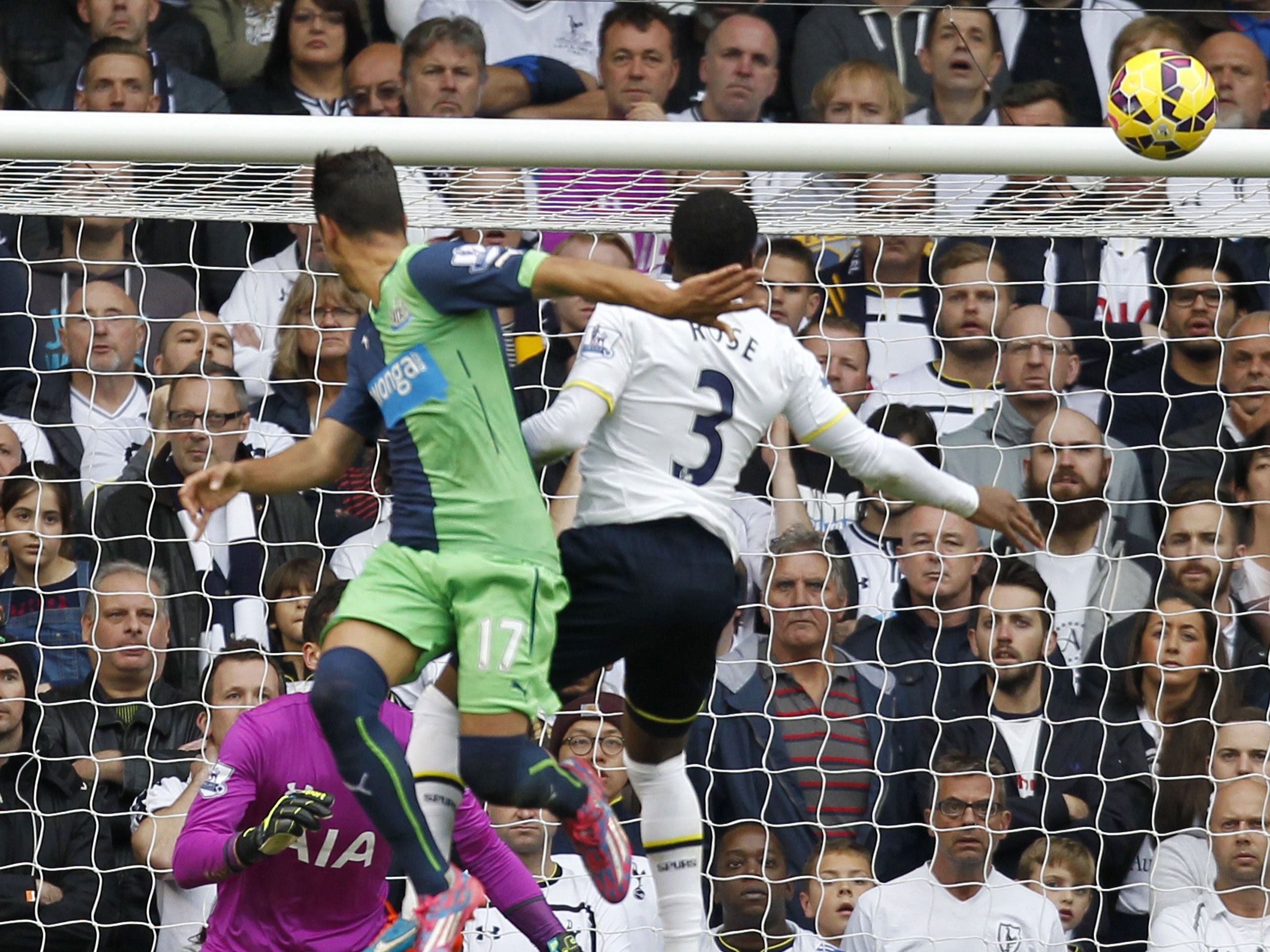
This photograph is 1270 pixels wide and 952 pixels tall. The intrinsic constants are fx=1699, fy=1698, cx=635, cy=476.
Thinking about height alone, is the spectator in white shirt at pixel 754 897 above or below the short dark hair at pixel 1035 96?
below

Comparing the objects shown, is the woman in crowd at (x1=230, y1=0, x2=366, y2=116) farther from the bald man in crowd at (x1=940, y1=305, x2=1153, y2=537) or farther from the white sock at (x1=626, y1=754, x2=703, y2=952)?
the white sock at (x1=626, y1=754, x2=703, y2=952)

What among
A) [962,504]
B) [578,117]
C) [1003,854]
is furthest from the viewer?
[578,117]

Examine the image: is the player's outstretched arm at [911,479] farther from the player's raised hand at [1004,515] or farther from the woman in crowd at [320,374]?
the woman in crowd at [320,374]

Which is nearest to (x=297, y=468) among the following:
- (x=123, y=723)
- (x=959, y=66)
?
(x=123, y=723)

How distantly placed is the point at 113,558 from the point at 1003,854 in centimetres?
334

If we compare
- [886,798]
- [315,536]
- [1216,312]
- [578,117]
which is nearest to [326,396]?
[315,536]

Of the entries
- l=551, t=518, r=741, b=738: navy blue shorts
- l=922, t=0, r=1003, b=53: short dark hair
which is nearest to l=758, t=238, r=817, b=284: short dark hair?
l=922, t=0, r=1003, b=53: short dark hair

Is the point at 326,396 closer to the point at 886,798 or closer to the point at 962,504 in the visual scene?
the point at 886,798

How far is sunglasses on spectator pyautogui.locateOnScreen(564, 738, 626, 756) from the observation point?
19.6ft

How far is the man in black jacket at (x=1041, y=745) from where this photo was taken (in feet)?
19.9

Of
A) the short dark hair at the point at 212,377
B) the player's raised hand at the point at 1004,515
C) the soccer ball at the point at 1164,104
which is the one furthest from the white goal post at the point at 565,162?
the player's raised hand at the point at 1004,515

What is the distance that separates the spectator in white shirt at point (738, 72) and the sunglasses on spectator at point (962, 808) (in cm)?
295

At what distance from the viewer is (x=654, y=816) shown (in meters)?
4.20

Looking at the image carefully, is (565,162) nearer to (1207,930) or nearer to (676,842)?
(676,842)
